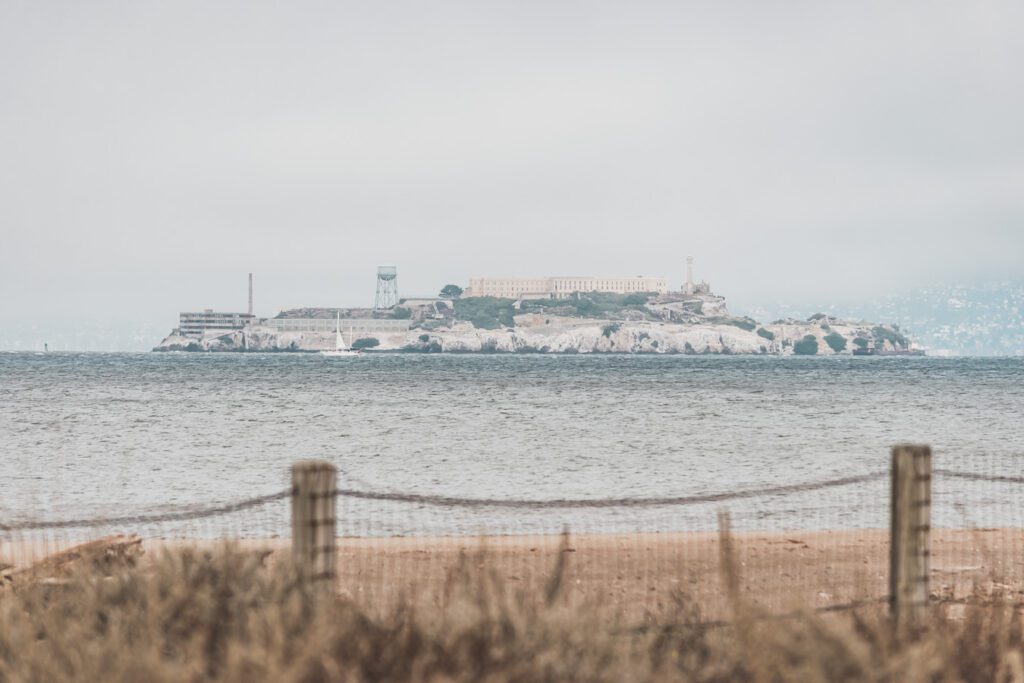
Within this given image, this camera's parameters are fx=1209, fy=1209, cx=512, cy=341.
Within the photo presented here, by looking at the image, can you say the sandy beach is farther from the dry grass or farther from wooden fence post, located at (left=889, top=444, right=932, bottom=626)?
the dry grass

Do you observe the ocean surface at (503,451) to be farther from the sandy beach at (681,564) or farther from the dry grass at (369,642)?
the dry grass at (369,642)

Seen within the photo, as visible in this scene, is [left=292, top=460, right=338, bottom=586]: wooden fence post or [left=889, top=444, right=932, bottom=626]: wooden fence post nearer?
[left=292, top=460, right=338, bottom=586]: wooden fence post

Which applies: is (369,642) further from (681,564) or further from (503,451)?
(503,451)

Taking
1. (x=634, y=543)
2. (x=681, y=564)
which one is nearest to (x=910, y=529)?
(x=681, y=564)

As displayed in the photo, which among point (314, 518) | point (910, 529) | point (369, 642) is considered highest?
point (314, 518)

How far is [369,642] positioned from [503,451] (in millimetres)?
29942

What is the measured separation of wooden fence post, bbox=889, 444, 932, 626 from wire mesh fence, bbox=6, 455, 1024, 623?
2.53 feet

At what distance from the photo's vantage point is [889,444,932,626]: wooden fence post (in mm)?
6855

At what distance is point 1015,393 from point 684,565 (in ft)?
238

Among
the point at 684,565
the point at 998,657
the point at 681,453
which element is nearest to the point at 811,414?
the point at 681,453

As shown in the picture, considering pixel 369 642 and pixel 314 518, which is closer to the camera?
pixel 369 642

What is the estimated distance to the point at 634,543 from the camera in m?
14.4

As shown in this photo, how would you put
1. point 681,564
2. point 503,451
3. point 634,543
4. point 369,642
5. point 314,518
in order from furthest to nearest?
point 503,451
point 634,543
point 681,564
point 314,518
point 369,642

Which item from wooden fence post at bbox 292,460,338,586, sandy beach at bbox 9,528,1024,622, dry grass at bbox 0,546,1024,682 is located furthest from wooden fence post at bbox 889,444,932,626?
wooden fence post at bbox 292,460,338,586
